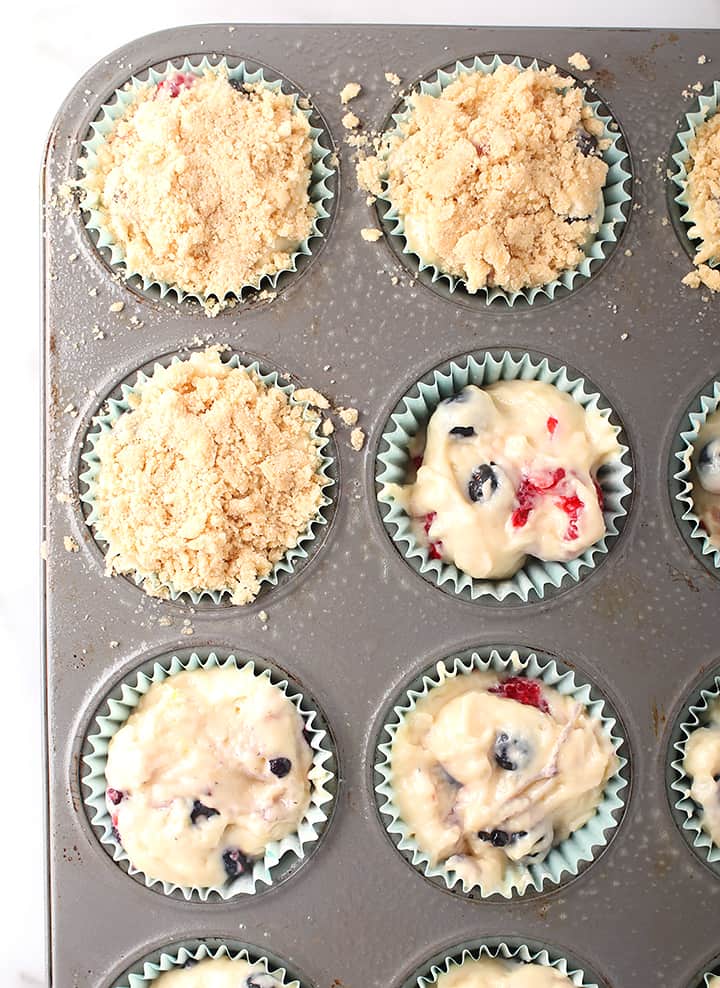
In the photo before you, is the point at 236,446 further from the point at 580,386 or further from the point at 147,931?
the point at 147,931

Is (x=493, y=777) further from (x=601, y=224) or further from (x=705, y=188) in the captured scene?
(x=705, y=188)

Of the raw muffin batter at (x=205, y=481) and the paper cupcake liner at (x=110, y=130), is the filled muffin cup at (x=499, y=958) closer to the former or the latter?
the raw muffin batter at (x=205, y=481)

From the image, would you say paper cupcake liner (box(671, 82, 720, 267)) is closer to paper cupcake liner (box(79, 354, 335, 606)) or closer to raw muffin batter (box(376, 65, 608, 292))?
raw muffin batter (box(376, 65, 608, 292))

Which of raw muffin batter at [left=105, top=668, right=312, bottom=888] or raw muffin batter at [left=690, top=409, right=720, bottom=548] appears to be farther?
raw muffin batter at [left=690, top=409, right=720, bottom=548]

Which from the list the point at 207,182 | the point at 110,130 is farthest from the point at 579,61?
the point at 110,130

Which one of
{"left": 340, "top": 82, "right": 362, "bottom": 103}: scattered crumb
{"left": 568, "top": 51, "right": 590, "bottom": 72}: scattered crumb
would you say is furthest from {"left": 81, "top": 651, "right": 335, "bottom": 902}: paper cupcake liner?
{"left": 568, "top": 51, "right": 590, "bottom": 72}: scattered crumb

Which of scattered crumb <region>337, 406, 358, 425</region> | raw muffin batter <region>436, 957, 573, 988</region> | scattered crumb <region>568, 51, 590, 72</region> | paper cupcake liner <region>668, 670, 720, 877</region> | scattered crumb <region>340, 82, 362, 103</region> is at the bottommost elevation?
raw muffin batter <region>436, 957, 573, 988</region>

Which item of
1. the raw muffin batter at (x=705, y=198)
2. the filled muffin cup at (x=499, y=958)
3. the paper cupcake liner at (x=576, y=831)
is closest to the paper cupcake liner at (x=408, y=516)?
the paper cupcake liner at (x=576, y=831)
